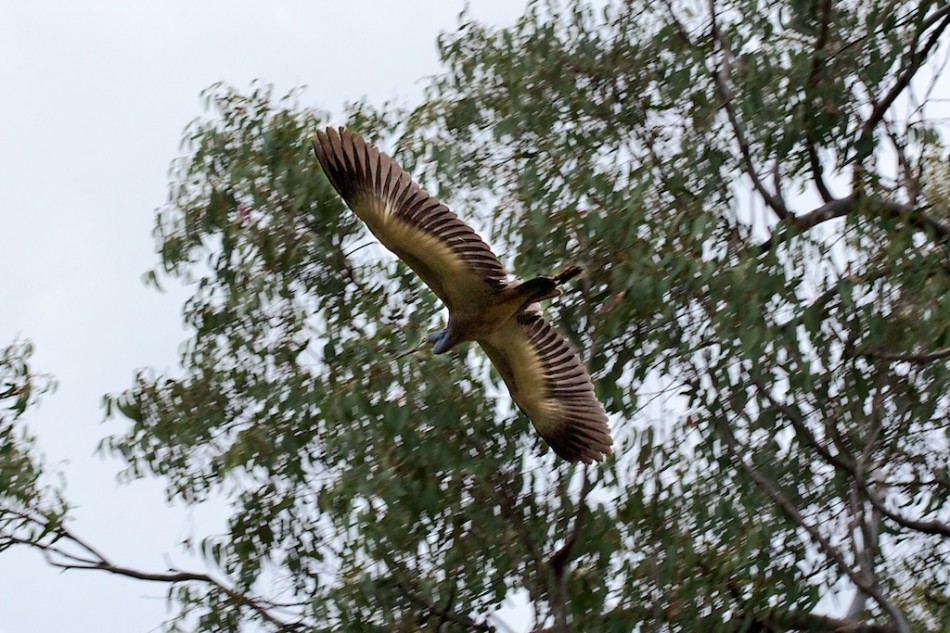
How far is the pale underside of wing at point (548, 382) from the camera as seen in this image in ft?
23.9

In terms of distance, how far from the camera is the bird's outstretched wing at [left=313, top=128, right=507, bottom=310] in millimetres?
7027

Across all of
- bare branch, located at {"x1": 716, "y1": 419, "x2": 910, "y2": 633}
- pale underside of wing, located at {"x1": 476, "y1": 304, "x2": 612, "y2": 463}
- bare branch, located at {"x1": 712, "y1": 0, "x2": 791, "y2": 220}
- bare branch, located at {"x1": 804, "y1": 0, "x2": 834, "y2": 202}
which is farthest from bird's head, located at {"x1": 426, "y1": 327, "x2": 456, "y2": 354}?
bare branch, located at {"x1": 804, "y1": 0, "x2": 834, "y2": 202}

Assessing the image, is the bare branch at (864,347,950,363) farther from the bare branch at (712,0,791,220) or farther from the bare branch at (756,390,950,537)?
the bare branch at (712,0,791,220)

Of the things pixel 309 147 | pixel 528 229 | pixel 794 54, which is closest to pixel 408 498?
pixel 528 229

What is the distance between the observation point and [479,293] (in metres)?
7.43

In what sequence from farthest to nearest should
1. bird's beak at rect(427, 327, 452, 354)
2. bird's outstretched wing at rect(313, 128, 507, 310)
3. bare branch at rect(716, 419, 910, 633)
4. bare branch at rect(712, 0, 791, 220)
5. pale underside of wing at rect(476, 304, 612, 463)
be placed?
bare branch at rect(712, 0, 791, 220) → pale underside of wing at rect(476, 304, 612, 463) → bird's beak at rect(427, 327, 452, 354) → bird's outstretched wing at rect(313, 128, 507, 310) → bare branch at rect(716, 419, 910, 633)

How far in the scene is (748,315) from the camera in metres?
6.68

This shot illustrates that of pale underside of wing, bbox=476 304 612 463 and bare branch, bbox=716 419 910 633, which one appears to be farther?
pale underside of wing, bbox=476 304 612 463

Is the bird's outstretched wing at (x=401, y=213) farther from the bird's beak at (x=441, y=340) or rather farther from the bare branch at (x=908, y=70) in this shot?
the bare branch at (x=908, y=70)

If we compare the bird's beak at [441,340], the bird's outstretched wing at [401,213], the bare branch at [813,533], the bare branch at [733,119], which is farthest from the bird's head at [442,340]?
the bare branch at [733,119]

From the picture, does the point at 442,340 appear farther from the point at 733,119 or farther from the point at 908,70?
the point at 908,70

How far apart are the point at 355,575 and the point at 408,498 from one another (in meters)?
0.41

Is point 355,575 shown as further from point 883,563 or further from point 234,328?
point 883,563

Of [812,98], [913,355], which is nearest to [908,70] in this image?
[812,98]
